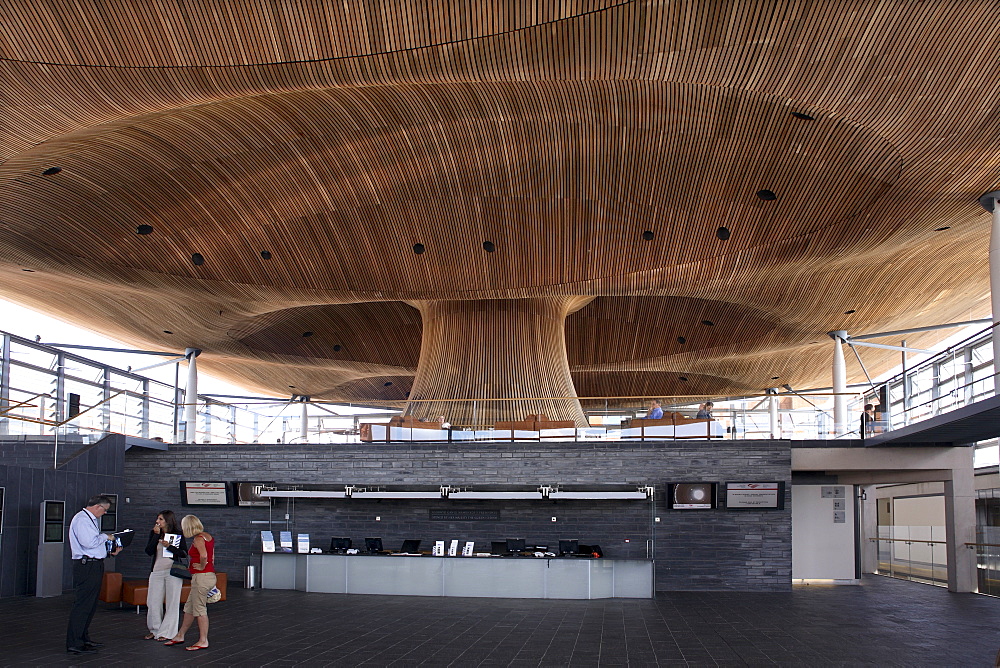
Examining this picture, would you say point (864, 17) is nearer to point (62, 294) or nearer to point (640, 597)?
point (640, 597)

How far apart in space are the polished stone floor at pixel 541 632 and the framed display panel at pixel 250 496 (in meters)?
2.47

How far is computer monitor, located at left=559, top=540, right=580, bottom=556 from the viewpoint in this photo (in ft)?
49.3

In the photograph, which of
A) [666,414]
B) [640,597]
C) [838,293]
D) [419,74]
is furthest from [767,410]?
[419,74]

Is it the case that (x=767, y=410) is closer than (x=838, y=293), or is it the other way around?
(x=767, y=410)

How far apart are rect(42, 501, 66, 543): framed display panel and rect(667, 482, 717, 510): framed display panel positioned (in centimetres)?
998

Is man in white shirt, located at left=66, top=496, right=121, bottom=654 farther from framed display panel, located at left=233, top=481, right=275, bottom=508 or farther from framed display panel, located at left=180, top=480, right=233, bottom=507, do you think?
framed display panel, located at left=180, top=480, right=233, bottom=507

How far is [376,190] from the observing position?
16.8 m

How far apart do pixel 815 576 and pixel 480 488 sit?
703 cm

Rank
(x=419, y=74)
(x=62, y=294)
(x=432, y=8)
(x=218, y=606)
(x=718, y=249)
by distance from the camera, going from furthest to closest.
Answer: (x=62, y=294), (x=718, y=249), (x=218, y=606), (x=419, y=74), (x=432, y=8)

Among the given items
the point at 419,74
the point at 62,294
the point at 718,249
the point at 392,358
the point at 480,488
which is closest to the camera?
the point at 419,74

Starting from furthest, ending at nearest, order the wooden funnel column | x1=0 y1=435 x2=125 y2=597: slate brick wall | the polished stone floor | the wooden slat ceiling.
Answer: the wooden funnel column, x1=0 y1=435 x2=125 y2=597: slate brick wall, the wooden slat ceiling, the polished stone floor

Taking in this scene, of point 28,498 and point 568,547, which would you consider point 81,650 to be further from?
point 568,547

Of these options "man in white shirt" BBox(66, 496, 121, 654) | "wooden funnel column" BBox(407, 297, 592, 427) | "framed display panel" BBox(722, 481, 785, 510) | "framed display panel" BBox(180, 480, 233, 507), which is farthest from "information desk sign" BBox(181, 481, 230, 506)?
"framed display panel" BBox(722, 481, 785, 510)

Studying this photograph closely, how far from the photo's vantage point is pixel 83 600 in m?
9.03
